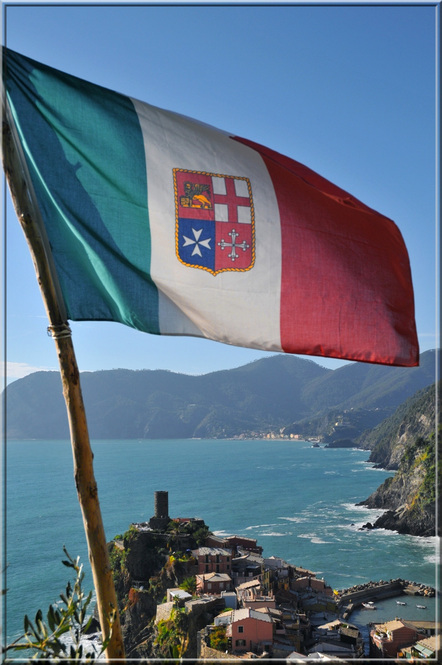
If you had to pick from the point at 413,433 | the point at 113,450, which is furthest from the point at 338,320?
the point at 113,450

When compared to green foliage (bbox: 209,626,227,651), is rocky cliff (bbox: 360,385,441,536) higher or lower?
lower

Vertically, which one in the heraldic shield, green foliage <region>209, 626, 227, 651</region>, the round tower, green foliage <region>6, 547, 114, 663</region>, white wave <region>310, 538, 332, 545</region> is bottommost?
white wave <region>310, 538, 332, 545</region>

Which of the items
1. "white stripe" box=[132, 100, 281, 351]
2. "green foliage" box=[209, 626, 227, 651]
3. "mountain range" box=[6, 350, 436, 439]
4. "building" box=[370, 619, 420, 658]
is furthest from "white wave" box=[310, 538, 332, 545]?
"mountain range" box=[6, 350, 436, 439]

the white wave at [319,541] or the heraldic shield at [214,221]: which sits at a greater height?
the heraldic shield at [214,221]

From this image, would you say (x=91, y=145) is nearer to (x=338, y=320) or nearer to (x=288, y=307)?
(x=288, y=307)

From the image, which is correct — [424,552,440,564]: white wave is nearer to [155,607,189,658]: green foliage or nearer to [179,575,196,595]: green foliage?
[179,575,196,595]: green foliage

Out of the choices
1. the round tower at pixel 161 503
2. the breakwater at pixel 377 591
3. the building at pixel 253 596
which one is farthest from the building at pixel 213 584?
the breakwater at pixel 377 591

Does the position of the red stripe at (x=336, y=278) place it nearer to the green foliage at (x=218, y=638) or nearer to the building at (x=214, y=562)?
the green foliage at (x=218, y=638)
